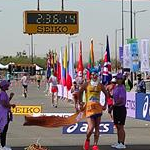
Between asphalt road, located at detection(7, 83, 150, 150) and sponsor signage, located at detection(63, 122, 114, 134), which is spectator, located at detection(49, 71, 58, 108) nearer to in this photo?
asphalt road, located at detection(7, 83, 150, 150)

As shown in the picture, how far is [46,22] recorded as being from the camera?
1900 cm

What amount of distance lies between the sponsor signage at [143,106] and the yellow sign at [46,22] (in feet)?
11.1

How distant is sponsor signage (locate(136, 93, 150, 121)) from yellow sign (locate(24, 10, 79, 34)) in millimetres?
3384

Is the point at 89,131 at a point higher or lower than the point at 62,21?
lower

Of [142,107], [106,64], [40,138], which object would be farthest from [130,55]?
[40,138]

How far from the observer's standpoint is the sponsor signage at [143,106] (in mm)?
18625

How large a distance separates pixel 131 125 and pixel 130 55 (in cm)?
2088

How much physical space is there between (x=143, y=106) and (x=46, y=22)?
170 inches

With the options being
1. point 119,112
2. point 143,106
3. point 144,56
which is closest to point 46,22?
point 143,106

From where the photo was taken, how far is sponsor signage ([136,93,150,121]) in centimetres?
1862

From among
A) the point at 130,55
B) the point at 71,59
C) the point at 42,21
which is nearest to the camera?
the point at 42,21

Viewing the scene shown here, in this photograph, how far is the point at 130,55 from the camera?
126 ft

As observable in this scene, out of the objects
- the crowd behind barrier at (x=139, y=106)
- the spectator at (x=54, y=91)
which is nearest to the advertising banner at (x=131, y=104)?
the crowd behind barrier at (x=139, y=106)

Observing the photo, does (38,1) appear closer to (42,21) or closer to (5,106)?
(42,21)
